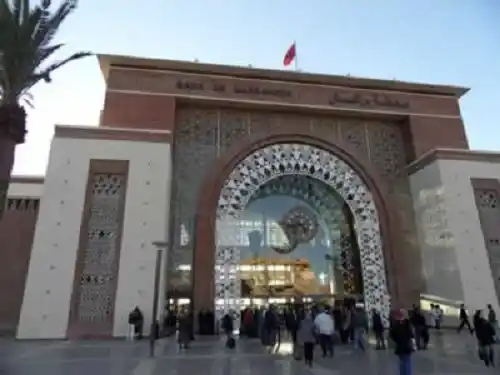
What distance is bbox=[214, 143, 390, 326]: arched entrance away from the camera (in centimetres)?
1329

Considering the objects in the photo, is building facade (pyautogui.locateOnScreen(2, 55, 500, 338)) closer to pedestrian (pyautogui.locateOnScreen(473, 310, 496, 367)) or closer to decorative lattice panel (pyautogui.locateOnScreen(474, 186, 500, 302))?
decorative lattice panel (pyautogui.locateOnScreen(474, 186, 500, 302))

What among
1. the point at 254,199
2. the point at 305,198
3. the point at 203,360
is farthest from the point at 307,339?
the point at 305,198

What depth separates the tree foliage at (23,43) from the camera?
6.24 meters

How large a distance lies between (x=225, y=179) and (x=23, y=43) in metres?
8.21

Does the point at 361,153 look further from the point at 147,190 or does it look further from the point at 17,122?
the point at 17,122

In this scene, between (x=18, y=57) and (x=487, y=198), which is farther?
(x=487, y=198)

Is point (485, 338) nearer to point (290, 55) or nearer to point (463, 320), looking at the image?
point (463, 320)

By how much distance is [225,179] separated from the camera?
13.9m

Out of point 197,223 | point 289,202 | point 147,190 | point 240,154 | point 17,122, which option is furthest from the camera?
point 289,202

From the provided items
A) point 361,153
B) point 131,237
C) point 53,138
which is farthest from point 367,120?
point 53,138

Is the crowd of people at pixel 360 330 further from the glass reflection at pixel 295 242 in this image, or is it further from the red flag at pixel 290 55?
the red flag at pixel 290 55

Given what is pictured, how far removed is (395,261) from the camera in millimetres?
13797

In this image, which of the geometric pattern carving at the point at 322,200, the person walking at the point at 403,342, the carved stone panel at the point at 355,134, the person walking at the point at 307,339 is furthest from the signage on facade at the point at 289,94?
the person walking at the point at 403,342

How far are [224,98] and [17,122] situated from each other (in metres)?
9.09
